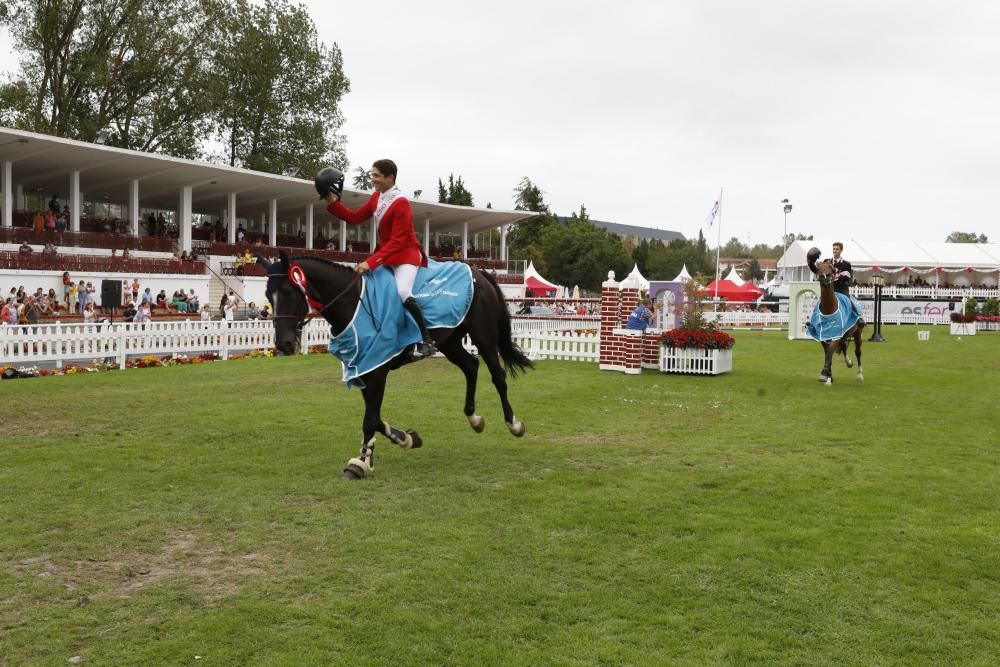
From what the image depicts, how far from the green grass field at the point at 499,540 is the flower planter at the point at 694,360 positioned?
591 cm

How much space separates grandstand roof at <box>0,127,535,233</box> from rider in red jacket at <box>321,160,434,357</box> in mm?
28357

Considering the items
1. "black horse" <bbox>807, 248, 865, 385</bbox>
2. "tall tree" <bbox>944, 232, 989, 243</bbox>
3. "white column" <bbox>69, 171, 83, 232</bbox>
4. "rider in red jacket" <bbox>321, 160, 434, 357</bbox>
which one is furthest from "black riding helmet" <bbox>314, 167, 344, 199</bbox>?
"tall tree" <bbox>944, 232, 989, 243</bbox>

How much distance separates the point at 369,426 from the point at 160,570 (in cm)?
286

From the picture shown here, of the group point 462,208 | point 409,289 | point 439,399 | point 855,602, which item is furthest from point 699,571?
point 462,208

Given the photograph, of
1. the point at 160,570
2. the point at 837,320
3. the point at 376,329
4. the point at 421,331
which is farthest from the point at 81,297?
the point at 160,570

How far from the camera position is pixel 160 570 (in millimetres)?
5047

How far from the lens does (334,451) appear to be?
28.5ft

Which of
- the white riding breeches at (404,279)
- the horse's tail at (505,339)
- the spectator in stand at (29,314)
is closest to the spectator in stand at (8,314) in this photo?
the spectator in stand at (29,314)

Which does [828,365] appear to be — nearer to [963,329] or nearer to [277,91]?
[963,329]

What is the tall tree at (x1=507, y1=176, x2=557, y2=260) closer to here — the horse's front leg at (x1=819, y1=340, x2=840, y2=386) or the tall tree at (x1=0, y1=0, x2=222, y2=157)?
the tall tree at (x1=0, y1=0, x2=222, y2=157)

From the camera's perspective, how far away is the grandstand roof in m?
33.7

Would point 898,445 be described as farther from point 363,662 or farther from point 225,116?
point 225,116

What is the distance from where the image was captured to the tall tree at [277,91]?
175ft

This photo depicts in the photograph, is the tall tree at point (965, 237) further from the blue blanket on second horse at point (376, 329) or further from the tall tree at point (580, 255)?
the blue blanket on second horse at point (376, 329)
